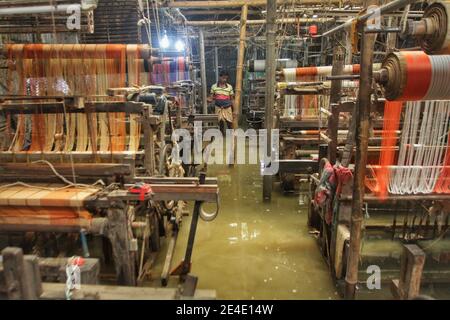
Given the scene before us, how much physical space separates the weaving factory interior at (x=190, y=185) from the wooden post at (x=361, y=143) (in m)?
0.01

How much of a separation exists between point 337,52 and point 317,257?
2.90 meters

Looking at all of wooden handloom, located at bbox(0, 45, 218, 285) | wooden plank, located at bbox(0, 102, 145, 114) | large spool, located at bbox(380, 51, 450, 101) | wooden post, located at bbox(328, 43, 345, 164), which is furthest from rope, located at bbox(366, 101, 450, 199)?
wooden plank, located at bbox(0, 102, 145, 114)

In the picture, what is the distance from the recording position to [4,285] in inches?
71.2

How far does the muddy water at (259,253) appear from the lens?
3.78 m

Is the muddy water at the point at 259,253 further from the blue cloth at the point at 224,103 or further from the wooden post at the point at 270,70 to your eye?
the blue cloth at the point at 224,103

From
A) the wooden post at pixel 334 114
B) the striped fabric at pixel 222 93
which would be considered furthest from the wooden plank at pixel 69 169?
the striped fabric at pixel 222 93

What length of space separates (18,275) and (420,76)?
3.05m

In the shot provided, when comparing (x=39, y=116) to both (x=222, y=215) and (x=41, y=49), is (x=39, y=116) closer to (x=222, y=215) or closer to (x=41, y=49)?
(x=41, y=49)

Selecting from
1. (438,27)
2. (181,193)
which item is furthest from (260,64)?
(438,27)

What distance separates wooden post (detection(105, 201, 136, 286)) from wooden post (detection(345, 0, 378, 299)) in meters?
2.15

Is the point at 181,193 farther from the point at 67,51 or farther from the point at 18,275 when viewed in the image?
the point at 67,51

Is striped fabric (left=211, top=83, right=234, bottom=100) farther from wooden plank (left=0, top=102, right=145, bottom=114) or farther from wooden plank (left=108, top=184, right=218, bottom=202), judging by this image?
wooden plank (left=108, top=184, right=218, bottom=202)

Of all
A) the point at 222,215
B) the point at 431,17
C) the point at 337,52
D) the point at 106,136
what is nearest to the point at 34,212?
the point at 106,136
